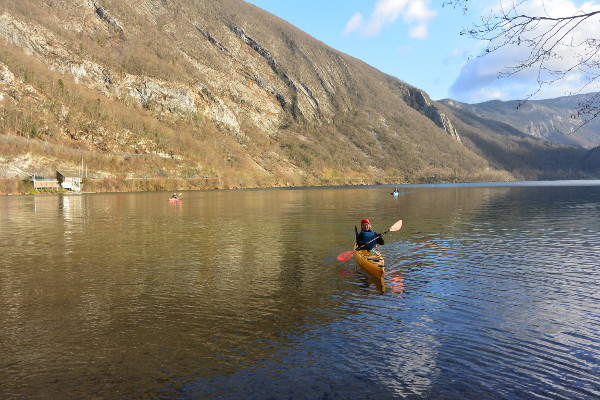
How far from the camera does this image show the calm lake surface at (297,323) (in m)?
Result: 10.5

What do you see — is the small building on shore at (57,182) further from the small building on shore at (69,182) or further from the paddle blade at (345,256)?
the paddle blade at (345,256)

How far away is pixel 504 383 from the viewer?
10.4 metres

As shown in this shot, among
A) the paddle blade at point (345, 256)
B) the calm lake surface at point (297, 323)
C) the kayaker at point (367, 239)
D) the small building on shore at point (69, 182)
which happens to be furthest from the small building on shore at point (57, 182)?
the kayaker at point (367, 239)

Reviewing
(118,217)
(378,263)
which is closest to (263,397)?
(378,263)

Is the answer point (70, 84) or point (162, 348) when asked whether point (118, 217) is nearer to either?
point (162, 348)

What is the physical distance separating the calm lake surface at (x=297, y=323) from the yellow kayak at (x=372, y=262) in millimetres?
565

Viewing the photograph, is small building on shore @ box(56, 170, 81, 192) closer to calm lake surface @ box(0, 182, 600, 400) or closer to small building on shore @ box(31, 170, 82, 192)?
small building on shore @ box(31, 170, 82, 192)

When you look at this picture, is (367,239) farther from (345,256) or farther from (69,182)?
(69,182)

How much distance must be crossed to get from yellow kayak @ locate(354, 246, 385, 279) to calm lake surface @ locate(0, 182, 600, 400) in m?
0.57

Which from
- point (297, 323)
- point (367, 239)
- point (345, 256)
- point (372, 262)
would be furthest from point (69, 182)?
point (297, 323)

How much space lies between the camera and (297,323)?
15008mm

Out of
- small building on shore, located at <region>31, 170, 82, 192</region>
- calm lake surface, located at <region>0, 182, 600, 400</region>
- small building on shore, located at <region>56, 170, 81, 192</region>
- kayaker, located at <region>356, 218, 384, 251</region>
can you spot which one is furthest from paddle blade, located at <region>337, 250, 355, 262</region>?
small building on shore, located at <region>56, 170, 81, 192</region>

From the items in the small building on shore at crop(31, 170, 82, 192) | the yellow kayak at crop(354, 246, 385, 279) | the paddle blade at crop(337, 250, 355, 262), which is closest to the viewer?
the yellow kayak at crop(354, 246, 385, 279)

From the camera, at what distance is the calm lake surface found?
34.6 feet
